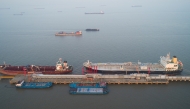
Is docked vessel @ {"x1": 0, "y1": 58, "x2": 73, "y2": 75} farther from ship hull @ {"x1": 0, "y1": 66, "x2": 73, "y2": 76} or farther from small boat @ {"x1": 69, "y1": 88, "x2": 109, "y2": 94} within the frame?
small boat @ {"x1": 69, "y1": 88, "x2": 109, "y2": 94}

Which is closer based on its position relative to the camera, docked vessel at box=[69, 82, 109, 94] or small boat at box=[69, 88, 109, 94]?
small boat at box=[69, 88, 109, 94]

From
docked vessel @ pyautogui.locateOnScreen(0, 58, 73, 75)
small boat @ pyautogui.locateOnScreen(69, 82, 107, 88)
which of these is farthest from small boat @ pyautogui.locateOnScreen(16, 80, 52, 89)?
docked vessel @ pyautogui.locateOnScreen(0, 58, 73, 75)

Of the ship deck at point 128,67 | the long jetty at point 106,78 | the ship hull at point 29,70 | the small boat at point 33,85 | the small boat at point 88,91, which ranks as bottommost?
the small boat at point 88,91

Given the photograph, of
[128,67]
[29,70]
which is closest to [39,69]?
[29,70]

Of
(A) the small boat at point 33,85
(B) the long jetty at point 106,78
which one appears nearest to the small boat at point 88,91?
(B) the long jetty at point 106,78

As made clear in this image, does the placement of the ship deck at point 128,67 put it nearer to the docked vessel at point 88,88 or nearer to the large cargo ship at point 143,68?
the large cargo ship at point 143,68

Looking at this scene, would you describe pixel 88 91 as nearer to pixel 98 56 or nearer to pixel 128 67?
pixel 128 67
